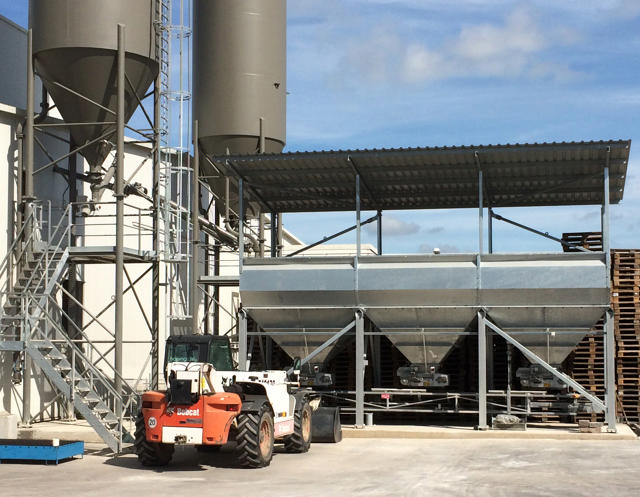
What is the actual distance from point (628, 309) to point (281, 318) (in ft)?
30.1

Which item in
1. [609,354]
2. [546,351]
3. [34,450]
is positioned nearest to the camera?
[34,450]

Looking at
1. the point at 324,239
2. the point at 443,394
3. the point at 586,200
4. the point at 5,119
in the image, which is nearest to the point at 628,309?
the point at 586,200

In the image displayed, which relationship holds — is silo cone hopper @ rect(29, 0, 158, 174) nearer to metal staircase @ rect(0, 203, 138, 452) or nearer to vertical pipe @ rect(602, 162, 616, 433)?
metal staircase @ rect(0, 203, 138, 452)

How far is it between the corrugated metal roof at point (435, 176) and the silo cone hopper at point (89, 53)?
2.92m

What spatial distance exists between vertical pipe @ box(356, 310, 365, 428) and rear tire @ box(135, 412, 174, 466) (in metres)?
7.27

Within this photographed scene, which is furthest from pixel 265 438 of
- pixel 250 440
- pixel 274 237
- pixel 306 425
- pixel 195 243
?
pixel 195 243

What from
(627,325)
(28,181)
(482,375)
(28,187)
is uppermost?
(28,181)

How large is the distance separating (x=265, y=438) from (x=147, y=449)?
6.90ft

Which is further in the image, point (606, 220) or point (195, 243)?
point (195, 243)

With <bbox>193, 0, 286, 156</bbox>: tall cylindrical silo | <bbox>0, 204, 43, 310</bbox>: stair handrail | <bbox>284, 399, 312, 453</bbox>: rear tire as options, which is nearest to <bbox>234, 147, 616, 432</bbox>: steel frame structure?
<bbox>284, 399, 312, 453</bbox>: rear tire

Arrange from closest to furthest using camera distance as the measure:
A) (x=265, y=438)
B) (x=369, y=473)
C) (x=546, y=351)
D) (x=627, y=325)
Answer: (x=369, y=473) → (x=265, y=438) → (x=546, y=351) → (x=627, y=325)

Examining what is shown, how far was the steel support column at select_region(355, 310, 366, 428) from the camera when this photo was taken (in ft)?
77.4

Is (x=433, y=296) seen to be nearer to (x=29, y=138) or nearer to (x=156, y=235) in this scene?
(x=156, y=235)

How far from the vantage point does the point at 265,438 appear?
56.6 feet
